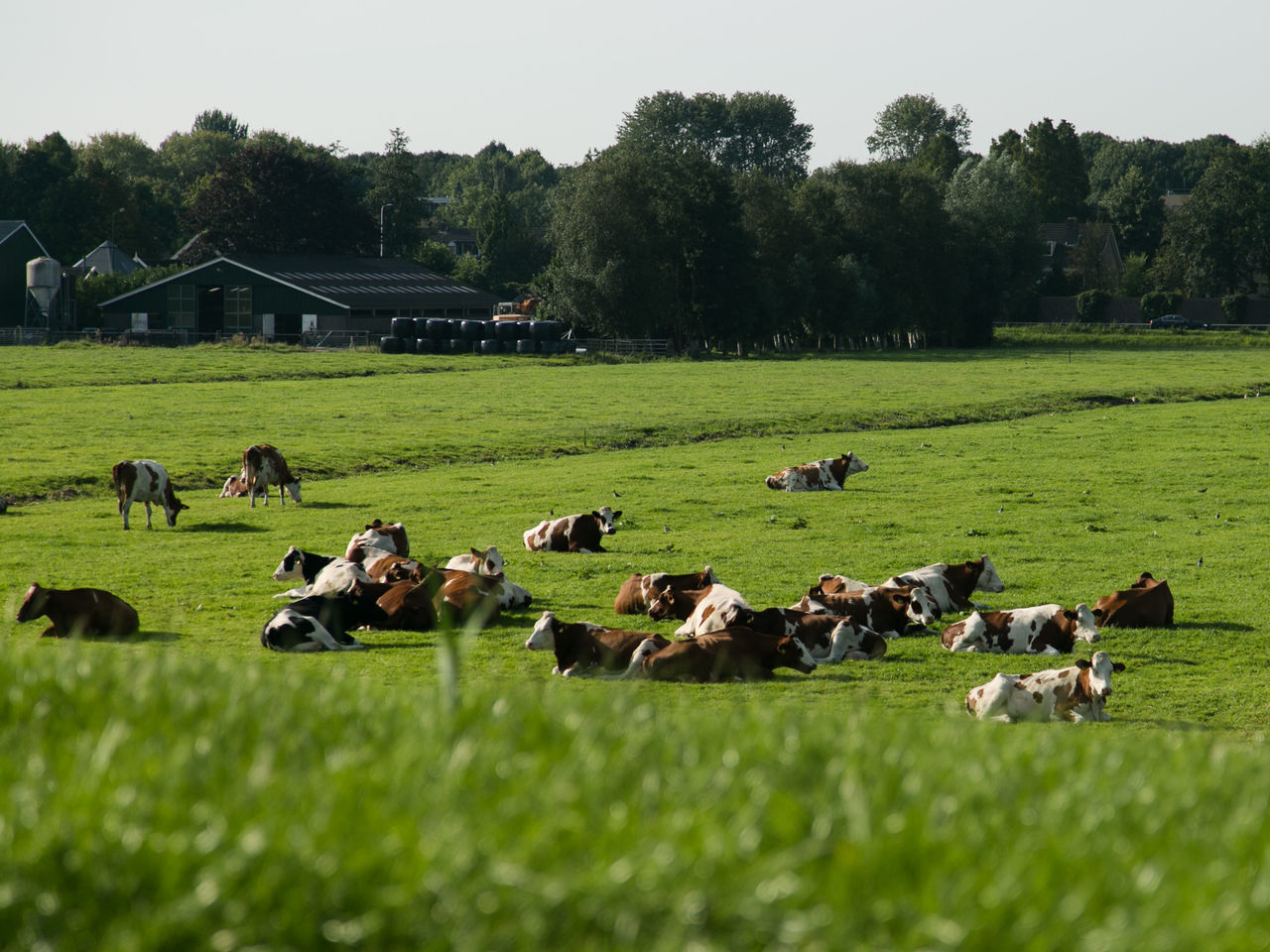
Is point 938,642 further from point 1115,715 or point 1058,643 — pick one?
point 1115,715

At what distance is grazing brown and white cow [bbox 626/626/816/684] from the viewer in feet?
39.9

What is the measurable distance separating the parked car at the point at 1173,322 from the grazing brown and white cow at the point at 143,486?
372ft

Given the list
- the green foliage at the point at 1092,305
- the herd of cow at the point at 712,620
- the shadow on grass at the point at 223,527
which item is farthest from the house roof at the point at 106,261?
the herd of cow at the point at 712,620

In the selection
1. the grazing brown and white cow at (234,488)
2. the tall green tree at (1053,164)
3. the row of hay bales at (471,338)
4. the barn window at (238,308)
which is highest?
the tall green tree at (1053,164)

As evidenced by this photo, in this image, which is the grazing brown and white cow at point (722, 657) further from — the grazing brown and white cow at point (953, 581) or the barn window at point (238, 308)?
the barn window at point (238, 308)

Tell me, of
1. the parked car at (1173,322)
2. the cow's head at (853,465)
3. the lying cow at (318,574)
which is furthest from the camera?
the parked car at (1173,322)

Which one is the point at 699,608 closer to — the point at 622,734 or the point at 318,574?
the point at 318,574

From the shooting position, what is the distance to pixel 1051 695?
36.8 ft

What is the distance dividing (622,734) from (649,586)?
439 inches

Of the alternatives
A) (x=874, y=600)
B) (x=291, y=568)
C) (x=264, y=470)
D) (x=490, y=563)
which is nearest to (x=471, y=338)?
(x=264, y=470)

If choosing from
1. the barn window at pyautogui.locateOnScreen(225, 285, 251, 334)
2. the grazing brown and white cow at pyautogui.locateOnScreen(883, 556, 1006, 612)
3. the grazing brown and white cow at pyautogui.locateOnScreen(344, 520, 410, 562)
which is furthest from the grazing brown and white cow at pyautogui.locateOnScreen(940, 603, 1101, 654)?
the barn window at pyautogui.locateOnScreen(225, 285, 251, 334)

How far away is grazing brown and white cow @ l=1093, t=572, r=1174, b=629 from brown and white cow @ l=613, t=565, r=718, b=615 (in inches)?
173

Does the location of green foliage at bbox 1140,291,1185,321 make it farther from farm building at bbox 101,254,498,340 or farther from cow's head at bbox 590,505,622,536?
cow's head at bbox 590,505,622,536

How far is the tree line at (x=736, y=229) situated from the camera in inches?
3629
